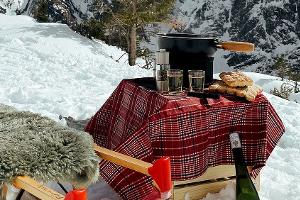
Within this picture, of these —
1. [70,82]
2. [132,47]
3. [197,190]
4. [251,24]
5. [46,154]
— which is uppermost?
[46,154]

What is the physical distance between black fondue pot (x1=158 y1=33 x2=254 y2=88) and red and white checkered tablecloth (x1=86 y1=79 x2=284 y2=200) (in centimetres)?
27

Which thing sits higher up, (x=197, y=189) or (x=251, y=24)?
(x=197, y=189)

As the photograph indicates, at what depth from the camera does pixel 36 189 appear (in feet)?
5.93

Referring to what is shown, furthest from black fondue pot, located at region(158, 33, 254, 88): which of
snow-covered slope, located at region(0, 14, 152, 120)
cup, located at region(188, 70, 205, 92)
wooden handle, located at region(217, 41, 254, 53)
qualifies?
snow-covered slope, located at region(0, 14, 152, 120)

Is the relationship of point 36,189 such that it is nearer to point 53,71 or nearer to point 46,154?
point 46,154

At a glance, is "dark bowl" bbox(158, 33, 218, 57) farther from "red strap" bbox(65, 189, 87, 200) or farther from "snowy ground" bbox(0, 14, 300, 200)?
"red strap" bbox(65, 189, 87, 200)

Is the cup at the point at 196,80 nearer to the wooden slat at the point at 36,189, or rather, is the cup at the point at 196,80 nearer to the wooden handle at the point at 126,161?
the wooden handle at the point at 126,161

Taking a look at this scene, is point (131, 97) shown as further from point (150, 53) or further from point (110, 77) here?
point (150, 53)

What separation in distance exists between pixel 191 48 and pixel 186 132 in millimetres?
538

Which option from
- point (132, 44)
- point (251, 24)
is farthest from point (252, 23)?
point (132, 44)

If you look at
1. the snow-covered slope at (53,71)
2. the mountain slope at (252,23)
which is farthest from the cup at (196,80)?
the mountain slope at (252,23)

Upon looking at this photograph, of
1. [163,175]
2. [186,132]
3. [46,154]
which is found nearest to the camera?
[163,175]

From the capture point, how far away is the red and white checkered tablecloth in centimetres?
261

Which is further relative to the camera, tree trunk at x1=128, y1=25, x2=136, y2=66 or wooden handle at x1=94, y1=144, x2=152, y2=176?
tree trunk at x1=128, y1=25, x2=136, y2=66
